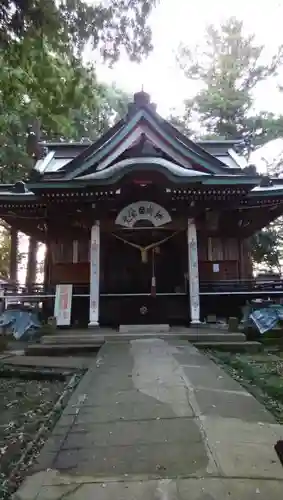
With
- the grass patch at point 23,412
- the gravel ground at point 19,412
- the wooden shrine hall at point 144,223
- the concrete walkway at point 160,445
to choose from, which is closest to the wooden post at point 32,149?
the wooden shrine hall at point 144,223

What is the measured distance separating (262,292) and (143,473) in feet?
26.6

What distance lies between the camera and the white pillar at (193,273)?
974 cm

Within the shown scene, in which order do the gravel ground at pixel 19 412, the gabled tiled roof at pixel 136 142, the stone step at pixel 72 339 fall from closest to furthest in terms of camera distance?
the gravel ground at pixel 19 412, the stone step at pixel 72 339, the gabled tiled roof at pixel 136 142

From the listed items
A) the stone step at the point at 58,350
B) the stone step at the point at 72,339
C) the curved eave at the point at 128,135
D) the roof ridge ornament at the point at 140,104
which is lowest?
the stone step at the point at 58,350

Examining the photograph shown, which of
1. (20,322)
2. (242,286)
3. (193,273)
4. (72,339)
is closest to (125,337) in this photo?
(72,339)

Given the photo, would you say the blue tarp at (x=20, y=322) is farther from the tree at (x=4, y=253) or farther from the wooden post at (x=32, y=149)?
the tree at (x=4, y=253)

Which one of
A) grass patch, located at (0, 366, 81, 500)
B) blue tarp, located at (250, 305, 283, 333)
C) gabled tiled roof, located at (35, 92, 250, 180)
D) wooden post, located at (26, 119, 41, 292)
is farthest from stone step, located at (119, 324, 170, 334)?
wooden post, located at (26, 119, 41, 292)

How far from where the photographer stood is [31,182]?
375 inches

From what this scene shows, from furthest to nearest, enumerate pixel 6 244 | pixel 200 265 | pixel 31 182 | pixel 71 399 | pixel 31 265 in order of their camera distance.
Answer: pixel 6 244 < pixel 31 265 < pixel 200 265 < pixel 31 182 < pixel 71 399

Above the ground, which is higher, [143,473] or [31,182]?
[31,182]

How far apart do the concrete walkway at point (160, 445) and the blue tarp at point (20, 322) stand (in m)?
4.72

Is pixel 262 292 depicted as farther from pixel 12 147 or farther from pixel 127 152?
pixel 12 147

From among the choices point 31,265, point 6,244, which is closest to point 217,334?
point 31,265

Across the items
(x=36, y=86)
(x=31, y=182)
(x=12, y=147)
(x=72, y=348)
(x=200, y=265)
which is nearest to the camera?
(x=36, y=86)
